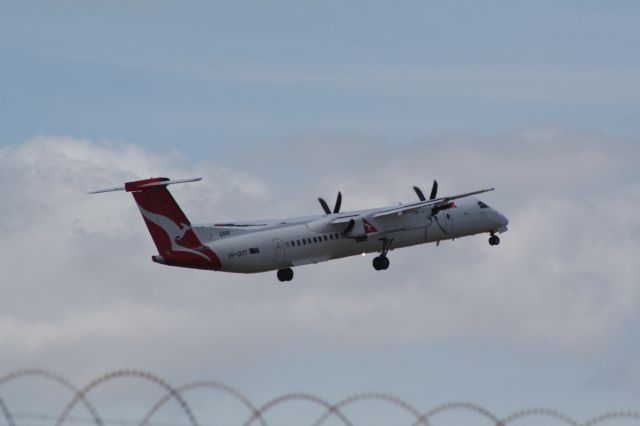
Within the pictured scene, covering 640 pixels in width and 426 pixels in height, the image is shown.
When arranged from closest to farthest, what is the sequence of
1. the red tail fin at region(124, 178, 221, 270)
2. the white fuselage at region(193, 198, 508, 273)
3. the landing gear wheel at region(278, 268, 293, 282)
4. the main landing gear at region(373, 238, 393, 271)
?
the red tail fin at region(124, 178, 221, 270), the white fuselage at region(193, 198, 508, 273), the landing gear wheel at region(278, 268, 293, 282), the main landing gear at region(373, 238, 393, 271)

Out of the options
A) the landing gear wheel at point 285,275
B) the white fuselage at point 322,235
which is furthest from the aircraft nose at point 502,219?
the landing gear wheel at point 285,275

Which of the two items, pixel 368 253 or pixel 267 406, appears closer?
pixel 267 406

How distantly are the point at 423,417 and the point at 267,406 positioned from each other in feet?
12.5

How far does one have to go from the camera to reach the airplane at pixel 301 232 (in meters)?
65.3

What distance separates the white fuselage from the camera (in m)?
66.2

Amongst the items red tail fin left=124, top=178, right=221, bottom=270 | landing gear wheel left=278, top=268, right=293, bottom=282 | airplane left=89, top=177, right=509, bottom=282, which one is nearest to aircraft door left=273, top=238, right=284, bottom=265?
airplane left=89, top=177, right=509, bottom=282

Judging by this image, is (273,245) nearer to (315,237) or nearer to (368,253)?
(315,237)

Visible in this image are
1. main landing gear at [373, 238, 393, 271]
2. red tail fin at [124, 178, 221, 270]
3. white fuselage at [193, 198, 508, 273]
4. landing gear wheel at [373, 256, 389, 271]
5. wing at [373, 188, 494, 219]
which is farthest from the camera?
landing gear wheel at [373, 256, 389, 271]

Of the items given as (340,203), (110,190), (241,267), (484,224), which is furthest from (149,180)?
(484,224)

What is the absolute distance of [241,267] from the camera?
218ft

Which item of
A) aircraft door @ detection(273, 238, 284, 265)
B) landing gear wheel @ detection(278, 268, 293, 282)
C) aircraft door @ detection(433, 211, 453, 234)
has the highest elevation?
aircraft door @ detection(433, 211, 453, 234)

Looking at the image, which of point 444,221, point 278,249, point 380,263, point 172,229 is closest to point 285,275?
point 380,263

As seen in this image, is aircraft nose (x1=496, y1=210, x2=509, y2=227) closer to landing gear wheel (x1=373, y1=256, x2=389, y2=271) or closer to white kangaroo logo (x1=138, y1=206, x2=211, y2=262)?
landing gear wheel (x1=373, y1=256, x2=389, y2=271)

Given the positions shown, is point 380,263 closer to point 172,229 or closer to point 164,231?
point 172,229
